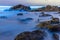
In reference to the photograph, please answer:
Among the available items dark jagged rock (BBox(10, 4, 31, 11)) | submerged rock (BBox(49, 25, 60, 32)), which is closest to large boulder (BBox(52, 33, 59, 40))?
submerged rock (BBox(49, 25, 60, 32))

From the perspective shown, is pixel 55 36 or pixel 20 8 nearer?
pixel 55 36

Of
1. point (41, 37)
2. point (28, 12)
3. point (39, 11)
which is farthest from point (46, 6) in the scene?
point (41, 37)

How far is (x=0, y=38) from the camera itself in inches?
38.7

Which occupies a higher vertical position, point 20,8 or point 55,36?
point 20,8

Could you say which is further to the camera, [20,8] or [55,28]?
[20,8]

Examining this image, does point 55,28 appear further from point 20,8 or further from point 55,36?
point 20,8

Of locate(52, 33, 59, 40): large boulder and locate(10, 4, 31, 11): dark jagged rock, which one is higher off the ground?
locate(10, 4, 31, 11): dark jagged rock

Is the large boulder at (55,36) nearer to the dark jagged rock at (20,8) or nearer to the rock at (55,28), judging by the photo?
the rock at (55,28)

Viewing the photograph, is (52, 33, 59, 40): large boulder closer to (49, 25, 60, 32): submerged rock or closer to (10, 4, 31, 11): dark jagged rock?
(49, 25, 60, 32): submerged rock

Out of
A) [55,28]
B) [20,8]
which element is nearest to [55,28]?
[55,28]

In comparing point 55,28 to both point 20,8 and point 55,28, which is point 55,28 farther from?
point 20,8

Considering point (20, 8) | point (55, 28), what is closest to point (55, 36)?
point (55, 28)

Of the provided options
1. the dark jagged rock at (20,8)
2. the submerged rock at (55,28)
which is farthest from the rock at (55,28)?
the dark jagged rock at (20,8)

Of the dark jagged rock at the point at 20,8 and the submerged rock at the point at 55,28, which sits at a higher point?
the dark jagged rock at the point at 20,8
